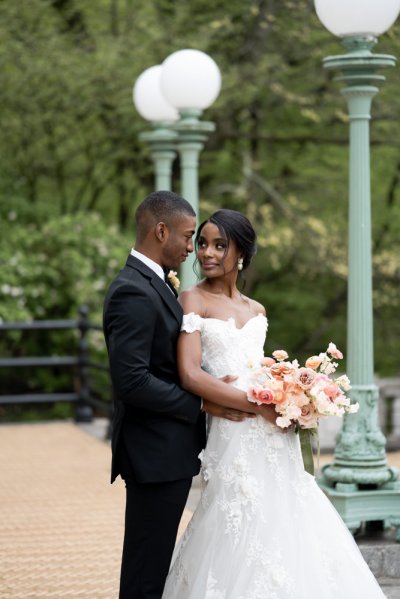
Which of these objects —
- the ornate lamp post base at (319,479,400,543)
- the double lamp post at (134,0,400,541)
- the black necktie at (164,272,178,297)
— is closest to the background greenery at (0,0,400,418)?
the double lamp post at (134,0,400,541)

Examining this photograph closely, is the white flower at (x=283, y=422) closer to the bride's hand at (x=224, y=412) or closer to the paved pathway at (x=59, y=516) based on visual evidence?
the bride's hand at (x=224, y=412)

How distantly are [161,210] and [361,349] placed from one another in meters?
2.50

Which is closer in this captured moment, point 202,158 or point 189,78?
point 189,78

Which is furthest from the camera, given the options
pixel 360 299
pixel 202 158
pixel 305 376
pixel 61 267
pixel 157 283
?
pixel 202 158

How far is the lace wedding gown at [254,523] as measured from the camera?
211 inches

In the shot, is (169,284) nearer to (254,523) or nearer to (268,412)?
(268,412)

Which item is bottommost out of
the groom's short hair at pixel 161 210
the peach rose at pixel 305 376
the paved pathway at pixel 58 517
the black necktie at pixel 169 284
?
the paved pathway at pixel 58 517

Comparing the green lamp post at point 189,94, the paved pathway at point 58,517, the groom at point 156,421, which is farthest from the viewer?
the green lamp post at point 189,94

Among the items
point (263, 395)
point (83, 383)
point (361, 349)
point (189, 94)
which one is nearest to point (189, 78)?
point (189, 94)

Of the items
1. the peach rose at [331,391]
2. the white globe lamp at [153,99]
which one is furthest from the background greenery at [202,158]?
the peach rose at [331,391]

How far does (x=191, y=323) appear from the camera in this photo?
5.26 m

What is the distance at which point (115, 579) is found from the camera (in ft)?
24.2

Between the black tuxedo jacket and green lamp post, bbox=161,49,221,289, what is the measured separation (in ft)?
13.5

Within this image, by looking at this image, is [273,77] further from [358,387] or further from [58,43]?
[358,387]
